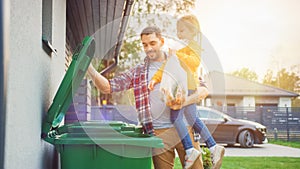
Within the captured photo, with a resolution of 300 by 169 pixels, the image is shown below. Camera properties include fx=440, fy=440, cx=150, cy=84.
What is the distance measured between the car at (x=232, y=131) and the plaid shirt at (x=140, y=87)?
7.99m

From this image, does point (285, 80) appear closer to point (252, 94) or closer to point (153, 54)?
point (252, 94)

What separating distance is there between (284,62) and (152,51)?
887 inches

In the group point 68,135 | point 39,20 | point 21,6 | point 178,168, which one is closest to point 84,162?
point 68,135

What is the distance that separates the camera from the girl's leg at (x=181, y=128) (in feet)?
8.70

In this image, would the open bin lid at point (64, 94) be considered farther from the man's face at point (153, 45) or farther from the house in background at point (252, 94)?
the house in background at point (252, 94)

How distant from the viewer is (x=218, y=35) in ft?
46.4

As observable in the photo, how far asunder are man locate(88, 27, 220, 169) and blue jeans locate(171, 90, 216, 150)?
0.04 m

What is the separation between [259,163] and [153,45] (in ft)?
15.6

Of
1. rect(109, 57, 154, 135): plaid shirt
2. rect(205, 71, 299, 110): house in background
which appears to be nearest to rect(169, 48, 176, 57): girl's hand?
rect(109, 57, 154, 135): plaid shirt

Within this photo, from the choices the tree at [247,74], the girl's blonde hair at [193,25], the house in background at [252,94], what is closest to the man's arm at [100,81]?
the girl's blonde hair at [193,25]

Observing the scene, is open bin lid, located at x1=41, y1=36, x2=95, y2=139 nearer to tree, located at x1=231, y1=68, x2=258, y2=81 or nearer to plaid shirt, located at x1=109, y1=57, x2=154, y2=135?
plaid shirt, located at x1=109, y1=57, x2=154, y2=135

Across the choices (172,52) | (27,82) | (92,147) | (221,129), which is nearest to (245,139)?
(221,129)

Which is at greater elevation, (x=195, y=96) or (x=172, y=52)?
(x=172, y=52)

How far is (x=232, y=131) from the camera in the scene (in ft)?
35.3
